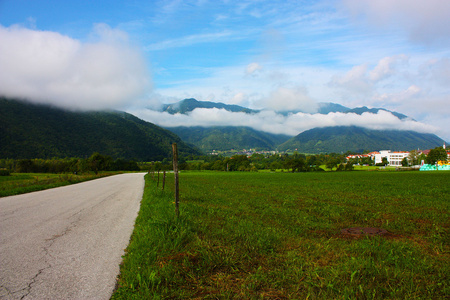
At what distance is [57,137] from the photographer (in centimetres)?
15512

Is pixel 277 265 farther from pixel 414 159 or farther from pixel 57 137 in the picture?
pixel 414 159

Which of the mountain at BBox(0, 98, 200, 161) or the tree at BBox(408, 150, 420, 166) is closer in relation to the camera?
the mountain at BBox(0, 98, 200, 161)

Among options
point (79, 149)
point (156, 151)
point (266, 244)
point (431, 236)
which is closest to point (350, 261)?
point (266, 244)

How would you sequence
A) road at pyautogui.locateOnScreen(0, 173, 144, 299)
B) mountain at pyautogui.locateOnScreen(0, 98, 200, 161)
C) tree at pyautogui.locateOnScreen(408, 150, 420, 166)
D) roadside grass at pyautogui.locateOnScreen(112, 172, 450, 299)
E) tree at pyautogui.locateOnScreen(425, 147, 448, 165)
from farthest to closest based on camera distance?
tree at pyautogui.locateOnScreen(408, 150, 420, 166)
mountain at pyautogui.locateOnScreen(0, 98, 200, 161)
tree at pyautogui.locateOnScreen(425, 147, 448, 165)
road at pyautogui.locateOnScreen(0, 173, 144, 299)
roadside grass at pyautogui.locateOnScreen(112, 172, 450, 299)

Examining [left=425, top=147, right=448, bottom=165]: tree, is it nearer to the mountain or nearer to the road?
the mountain

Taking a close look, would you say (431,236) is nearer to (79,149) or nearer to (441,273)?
(441,273)

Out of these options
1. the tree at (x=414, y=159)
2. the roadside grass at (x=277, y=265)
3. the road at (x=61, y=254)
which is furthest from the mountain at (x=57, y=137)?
the tree at (x=414, y=159)

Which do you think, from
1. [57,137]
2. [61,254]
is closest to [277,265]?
[61,254]

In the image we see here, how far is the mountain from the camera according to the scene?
13388cm

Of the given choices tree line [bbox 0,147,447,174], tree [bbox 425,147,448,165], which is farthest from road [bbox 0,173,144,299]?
tree [bbox 425,147,448,165]

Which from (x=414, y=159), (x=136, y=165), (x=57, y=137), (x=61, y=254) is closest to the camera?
(x=61, y=254)

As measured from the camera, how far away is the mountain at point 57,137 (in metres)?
134

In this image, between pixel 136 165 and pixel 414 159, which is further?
pixel 414 159

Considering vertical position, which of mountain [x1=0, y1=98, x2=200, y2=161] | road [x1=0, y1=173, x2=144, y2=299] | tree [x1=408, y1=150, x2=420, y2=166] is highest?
mountain [x1=0, y1=98, x2=200, y2=161]
